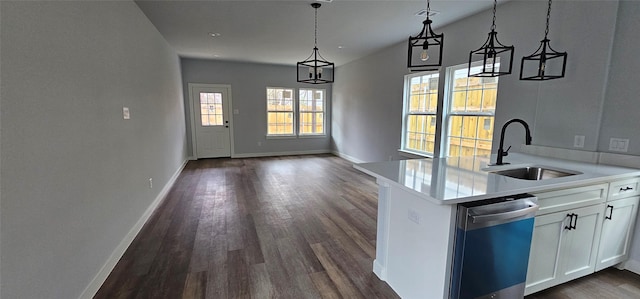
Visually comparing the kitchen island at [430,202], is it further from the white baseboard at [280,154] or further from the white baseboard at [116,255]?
the white baseboard at [280,154]

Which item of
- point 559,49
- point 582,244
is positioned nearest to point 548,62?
point 559,49

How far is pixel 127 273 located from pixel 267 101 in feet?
19.1

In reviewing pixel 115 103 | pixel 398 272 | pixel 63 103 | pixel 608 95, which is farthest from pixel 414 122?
pixel 63 103

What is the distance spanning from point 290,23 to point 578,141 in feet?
11.6

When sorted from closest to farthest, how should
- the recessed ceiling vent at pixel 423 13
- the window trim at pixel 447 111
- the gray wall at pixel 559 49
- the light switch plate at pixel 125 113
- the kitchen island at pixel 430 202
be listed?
1. the kitchen island at pixel 430 202
2. the gray wall at pixel 559 49
3. the light switch plate at pixel 125 113
4. the recessed ceiling vent at pixel 423 13
5. the window trim at pixel 447 111

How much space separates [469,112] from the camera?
3727 mm

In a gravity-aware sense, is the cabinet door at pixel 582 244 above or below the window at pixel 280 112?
below

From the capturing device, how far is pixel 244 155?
7.51 m

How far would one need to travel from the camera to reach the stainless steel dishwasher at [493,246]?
1.45 metres

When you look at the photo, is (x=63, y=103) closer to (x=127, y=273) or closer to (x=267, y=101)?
(x=127, y=273)

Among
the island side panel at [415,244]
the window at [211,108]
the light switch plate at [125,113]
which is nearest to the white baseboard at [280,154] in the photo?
the window at [211,108]

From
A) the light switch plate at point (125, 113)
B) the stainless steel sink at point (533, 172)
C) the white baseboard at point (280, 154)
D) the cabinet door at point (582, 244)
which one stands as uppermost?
the light switch plate at point (125, 113)

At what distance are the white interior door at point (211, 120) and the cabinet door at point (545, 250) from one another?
6808 mm

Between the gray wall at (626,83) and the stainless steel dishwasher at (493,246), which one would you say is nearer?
the stainless steel dishwasher at (493,246)
